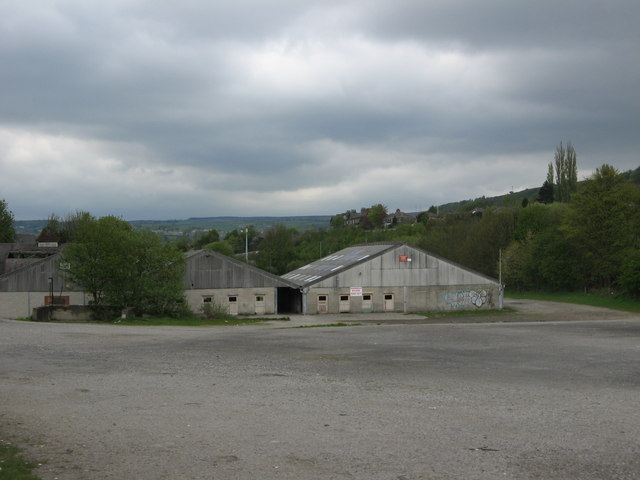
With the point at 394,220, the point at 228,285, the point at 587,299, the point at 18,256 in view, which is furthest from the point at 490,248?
the point at 394,220

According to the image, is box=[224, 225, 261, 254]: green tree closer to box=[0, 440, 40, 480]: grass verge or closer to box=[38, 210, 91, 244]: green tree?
box=[38, 210, 91, 244]: green tree

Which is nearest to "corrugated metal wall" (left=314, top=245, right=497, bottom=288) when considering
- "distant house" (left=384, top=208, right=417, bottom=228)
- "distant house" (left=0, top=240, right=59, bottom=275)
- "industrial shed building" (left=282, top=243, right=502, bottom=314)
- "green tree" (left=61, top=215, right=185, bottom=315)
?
"industrial shed building" (left=282, top=243, right=502, bottom=314)

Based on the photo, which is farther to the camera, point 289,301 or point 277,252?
point 277,252

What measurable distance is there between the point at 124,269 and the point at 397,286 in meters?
20.0

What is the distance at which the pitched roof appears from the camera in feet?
159

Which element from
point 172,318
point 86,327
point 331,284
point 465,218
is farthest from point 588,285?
point 86,327

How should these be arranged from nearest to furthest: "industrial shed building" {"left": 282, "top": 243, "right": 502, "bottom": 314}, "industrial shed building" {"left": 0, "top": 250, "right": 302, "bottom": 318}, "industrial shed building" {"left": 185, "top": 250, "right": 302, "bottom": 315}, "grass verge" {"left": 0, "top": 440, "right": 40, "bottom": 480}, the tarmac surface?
"grass verge" {"left": 0, "top": 440, "right": 40, "bottom": 480}, the tarmac surface, "industrial shed building" {"left": 0, "top": 250, "right": 302, "bottom": 318}, "industrial shed building" {"left": 185, "top": 250, "right": 302, "bottom": 315}, "industrial shed building" {"left": 282, "top": 243, "right": 502, "bottom": 314}

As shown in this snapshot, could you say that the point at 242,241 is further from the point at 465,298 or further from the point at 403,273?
the point at 465,298

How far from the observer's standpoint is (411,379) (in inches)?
693

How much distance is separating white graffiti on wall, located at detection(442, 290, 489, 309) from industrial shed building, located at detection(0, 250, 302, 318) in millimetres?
11920

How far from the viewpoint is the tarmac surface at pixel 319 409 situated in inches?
374

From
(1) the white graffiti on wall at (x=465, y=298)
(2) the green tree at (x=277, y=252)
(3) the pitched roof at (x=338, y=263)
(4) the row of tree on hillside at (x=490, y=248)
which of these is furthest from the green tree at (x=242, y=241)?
(1) the white graffiti on wall at (x=465, y=298)

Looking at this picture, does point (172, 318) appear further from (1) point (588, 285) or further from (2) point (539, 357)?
(1) point (588, 285)

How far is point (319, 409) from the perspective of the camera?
43.9 ft
